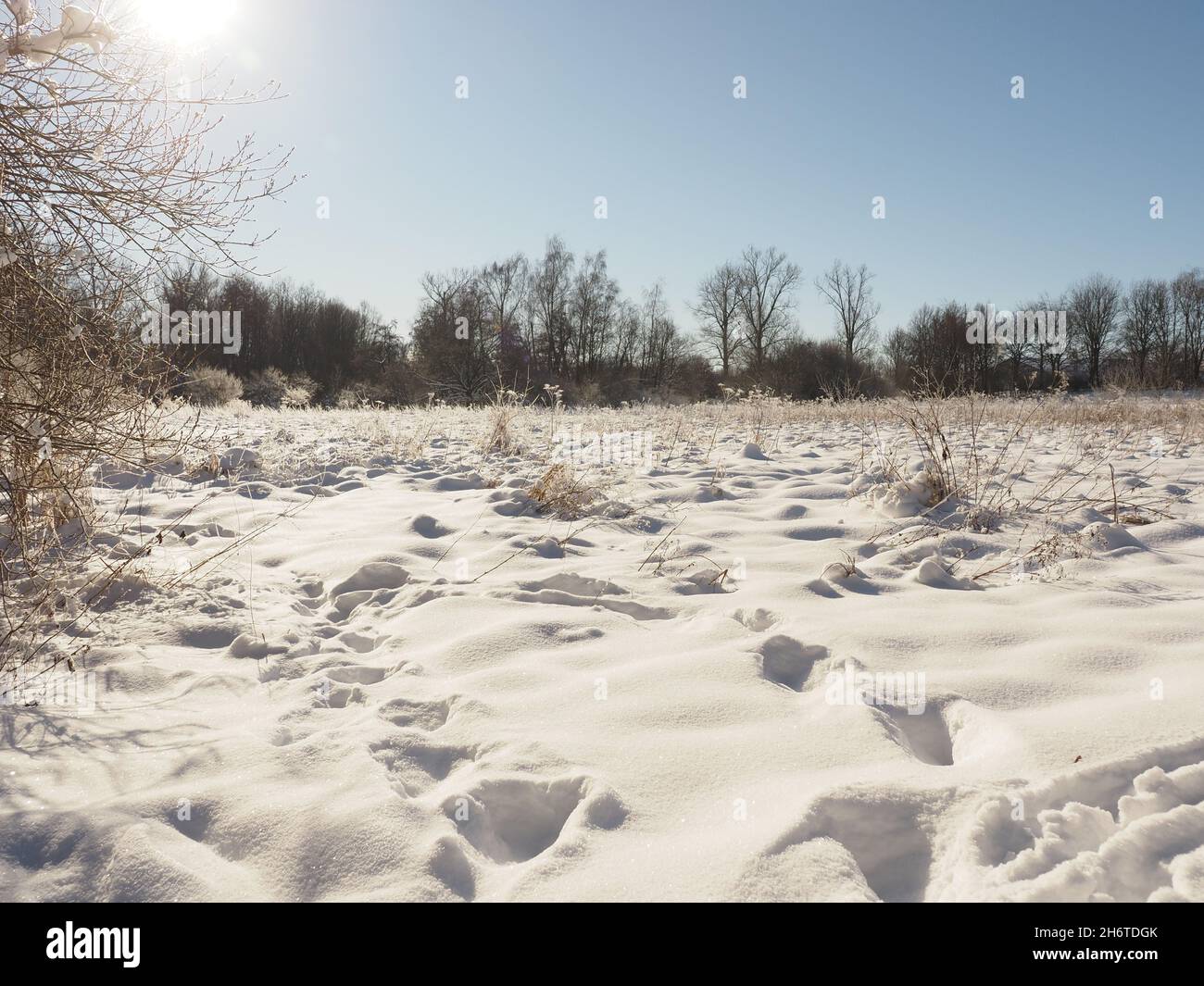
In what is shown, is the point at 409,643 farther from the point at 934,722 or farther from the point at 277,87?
the point at 277,87

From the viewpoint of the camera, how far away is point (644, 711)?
2.09 metres

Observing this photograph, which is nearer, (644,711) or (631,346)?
(644,711)

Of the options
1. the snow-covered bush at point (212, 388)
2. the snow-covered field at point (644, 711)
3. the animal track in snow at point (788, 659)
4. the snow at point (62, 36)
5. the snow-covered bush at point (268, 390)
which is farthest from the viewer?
the snow-covered bush at point (268, 390)

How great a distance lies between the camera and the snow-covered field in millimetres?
1409

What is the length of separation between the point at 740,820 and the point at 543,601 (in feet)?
5.51

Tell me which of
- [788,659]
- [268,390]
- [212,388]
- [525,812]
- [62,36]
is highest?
[268,390]

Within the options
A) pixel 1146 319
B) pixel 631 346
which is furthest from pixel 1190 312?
pixel 631 346

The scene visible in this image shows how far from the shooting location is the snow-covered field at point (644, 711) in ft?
4.62

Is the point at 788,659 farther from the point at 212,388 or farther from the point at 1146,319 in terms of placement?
the point at 1146,319

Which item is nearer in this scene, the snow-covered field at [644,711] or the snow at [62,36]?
the snow-covered field at [644,711]

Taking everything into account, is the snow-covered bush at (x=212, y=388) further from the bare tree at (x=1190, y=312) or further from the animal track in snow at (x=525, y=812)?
the bare tree at (x=1190, y=312)

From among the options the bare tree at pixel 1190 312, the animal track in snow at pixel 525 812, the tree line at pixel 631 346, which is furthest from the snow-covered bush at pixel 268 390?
the bare tree at pixel 1190 312

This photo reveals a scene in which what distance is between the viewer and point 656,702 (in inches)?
84.0

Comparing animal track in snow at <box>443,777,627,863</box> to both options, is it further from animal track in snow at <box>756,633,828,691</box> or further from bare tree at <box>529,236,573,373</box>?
bare tree at <box>529,236,573,373</box>
